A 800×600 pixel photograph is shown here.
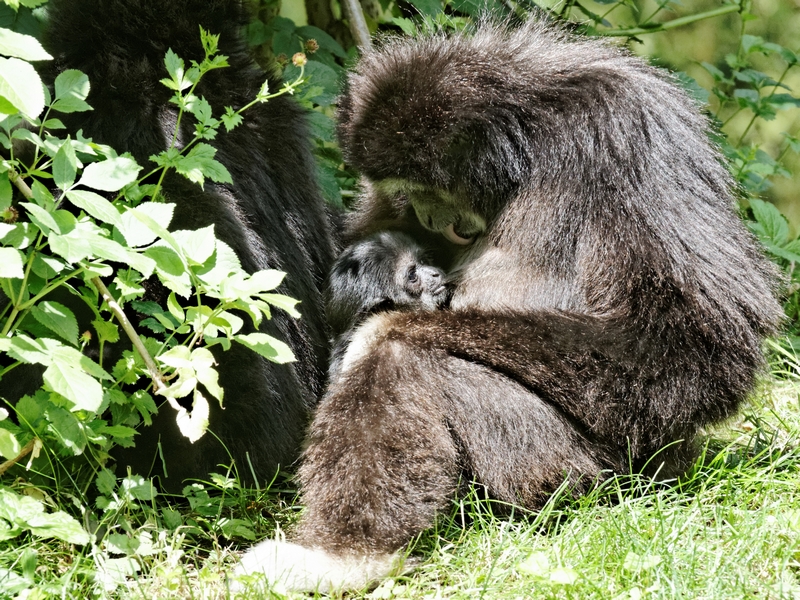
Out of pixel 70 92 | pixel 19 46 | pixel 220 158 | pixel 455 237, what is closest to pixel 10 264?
pixel 19 46

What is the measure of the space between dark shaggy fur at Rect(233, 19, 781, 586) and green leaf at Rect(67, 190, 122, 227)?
1199mm

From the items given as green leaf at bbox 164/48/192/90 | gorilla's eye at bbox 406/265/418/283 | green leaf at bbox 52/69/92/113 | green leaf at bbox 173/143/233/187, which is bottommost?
gorilla's eye at bbox 406/265/418/283

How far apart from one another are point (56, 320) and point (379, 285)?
1696 mm

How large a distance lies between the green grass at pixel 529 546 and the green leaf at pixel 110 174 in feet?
4.10

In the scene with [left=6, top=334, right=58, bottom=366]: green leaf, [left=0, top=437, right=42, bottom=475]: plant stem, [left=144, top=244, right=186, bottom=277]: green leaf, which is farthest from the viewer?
[left=0, top=437, right=42, bottom=475]: plant stem

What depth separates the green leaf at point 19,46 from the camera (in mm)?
2721

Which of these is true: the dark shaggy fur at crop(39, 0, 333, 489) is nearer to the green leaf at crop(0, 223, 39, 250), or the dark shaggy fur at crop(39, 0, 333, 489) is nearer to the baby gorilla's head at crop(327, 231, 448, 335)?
the baby gorilla's head at crop(327, 231, 448, 335)

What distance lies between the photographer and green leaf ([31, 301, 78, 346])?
10.5 ft

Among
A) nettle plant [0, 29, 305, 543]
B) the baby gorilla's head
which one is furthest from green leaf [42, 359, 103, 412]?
the baby gorilla's head

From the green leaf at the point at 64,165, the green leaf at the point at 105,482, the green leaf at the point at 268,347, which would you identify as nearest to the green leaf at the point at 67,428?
the green leaf at the point at 105,482

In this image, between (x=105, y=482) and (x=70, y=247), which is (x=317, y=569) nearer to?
(x=105, y=482)

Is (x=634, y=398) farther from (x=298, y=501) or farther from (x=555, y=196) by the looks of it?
Answer: (x=298, y=501)

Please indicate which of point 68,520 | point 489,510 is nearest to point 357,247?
point 489,510

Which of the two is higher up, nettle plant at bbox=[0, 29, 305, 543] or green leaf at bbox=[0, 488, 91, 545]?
nettle plant at bbox=[0, 29, 305, 543]
